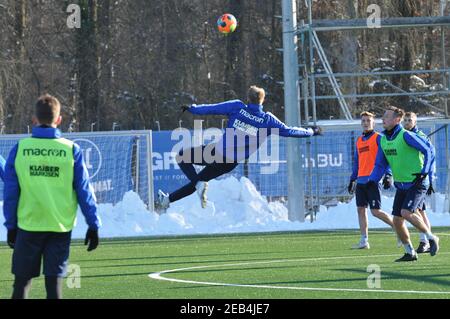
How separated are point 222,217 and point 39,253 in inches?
741

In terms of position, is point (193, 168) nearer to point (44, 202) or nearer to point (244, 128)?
point (244, 128)

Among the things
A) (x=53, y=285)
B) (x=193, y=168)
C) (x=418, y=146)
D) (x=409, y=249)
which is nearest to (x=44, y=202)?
(x=53, y=285)

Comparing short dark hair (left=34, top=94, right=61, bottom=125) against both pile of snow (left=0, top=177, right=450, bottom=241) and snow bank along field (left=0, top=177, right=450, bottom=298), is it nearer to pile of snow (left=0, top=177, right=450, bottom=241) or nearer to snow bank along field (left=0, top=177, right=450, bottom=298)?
snow bank along field (left=0, top=177, right=450, bottom=298)

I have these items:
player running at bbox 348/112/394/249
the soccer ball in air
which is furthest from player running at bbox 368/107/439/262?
the soccer ball in air

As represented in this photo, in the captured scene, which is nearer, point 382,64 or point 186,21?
point 382,64

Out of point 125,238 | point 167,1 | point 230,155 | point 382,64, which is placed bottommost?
point 125,238

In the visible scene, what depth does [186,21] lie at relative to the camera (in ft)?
Answer: 158

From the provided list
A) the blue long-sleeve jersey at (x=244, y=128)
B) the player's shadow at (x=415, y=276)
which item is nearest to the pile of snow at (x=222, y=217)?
the blue long-sleeve jersey at (x=244, y=128)

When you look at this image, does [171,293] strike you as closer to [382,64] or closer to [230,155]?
[230,155]

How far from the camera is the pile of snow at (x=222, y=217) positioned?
26.8 m

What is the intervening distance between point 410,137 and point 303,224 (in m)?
11.0

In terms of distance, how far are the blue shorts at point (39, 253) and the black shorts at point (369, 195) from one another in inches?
406

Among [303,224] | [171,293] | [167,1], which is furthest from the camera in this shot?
[167,1]
